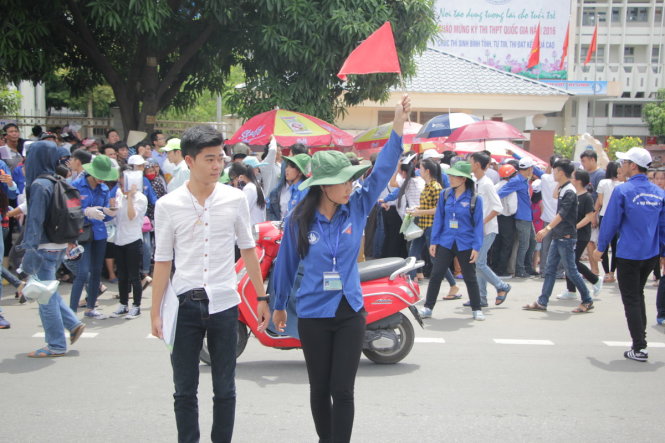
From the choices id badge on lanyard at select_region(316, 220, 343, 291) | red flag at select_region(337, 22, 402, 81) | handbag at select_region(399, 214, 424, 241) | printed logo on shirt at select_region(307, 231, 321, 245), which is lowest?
handbag at select_region(399, 214, 424, 241)

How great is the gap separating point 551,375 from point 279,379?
232cm

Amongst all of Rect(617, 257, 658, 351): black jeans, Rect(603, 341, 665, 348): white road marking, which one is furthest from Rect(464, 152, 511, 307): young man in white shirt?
Rect(617, 257, 658, 351): black jeans

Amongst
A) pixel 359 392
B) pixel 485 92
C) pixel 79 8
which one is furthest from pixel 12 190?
pixel 485 92

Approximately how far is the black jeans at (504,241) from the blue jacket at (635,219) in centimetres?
447

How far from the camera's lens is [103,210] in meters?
7.52

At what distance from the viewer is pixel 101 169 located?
24.3 ft

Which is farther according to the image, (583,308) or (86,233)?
(583,308)

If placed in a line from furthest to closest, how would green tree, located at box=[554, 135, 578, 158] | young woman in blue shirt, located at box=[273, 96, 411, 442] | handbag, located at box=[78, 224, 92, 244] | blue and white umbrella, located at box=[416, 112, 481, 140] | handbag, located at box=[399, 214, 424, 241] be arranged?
green tree, located at box=[554, 135, 578, 158], blue and white umbrella, located at box=[416, 112, 481, 140], handbag, located at box=[399, 214, 424, 241], handbag, located at box=[78, 224, 92, 244], young woman in blue shirt, located at box=[273, 96, 411, 442]

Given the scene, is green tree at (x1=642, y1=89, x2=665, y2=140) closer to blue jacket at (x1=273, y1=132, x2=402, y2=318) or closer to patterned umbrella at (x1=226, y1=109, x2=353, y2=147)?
patterned umbrella at (x1=226, y1=109, x2=353, y2=147)

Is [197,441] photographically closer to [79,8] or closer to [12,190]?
[12,190]

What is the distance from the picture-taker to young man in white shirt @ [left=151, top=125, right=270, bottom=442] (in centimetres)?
362

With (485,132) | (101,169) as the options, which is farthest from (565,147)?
(101,169)

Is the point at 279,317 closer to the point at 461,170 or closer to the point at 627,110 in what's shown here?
the point at 461,170

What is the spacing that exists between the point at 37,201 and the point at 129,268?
198cm
